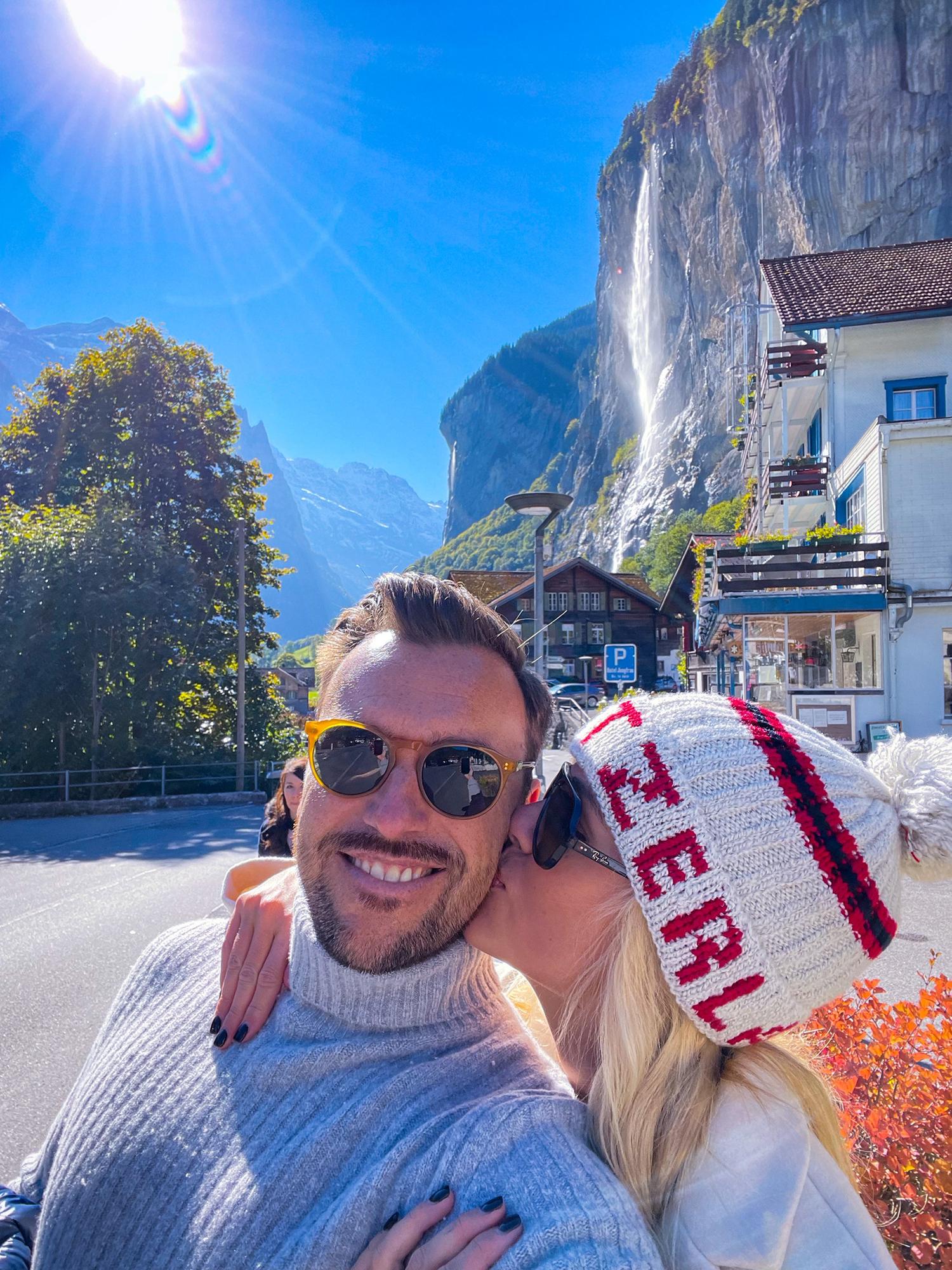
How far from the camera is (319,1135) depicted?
1381 millimetres

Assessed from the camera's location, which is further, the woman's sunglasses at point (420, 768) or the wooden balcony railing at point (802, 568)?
the wooden balcony railing at point (802, 568)

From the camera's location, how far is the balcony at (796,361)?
861 inches

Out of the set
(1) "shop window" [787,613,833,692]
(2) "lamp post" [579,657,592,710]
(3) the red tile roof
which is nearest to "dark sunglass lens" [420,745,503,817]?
(1) "shop window" [787,613,833,692]

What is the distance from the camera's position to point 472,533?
16712 cm

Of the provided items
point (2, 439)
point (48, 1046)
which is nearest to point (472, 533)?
point (2, 439)

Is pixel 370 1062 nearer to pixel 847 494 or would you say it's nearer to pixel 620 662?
pixel 620 662

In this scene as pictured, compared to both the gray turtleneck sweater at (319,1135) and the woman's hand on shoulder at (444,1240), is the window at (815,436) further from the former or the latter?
the woman's hand on shoulder at (444,1240)

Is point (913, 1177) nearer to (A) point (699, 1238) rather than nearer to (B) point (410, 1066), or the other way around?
(A) point (699, 1238)

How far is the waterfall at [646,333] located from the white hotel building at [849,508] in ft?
228

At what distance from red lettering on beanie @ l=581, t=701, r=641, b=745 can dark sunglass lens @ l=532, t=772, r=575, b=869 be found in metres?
0.10

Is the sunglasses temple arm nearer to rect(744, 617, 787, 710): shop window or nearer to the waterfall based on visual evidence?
rect(744, 617, 787, 710): shop window

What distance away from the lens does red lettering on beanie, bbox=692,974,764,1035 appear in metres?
1.34

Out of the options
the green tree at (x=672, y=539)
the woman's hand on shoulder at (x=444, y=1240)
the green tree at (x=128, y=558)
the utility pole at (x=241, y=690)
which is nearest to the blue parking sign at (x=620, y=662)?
the woman's hand on shoulder at (x=444, y=1240)

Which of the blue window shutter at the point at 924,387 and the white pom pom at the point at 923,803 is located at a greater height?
the blue window shutter at the point at 924,387
